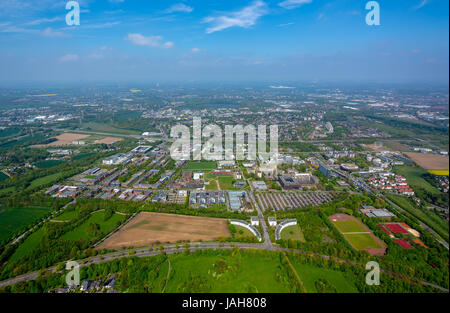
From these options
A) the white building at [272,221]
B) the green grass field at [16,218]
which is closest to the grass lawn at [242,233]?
the white building at [272,221]

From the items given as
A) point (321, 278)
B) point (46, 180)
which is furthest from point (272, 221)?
point (46, 180)

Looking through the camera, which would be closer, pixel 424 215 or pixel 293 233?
pixel 293 233

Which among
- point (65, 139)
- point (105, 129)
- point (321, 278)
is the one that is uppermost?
point (105, 129)

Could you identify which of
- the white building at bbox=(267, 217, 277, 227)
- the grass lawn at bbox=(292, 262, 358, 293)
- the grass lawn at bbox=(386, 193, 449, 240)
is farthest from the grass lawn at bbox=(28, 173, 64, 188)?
the grass lawn at bbox=(386, 193, 449, 240)

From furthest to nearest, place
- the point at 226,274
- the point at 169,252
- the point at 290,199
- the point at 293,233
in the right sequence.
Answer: the point at 290,199
the point at 293,233
the point at 169,252
the point at 226,274

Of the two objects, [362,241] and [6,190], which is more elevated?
[6,190]

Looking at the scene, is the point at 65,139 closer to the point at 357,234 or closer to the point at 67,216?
the point at 67,216

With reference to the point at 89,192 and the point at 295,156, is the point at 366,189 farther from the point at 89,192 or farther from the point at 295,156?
the point at 89,192
